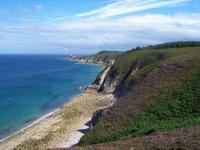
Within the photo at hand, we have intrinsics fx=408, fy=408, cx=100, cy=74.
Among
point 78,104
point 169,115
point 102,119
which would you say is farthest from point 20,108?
point 169,115

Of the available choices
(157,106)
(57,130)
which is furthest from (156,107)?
(57,130)

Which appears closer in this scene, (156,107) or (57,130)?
(156,107)

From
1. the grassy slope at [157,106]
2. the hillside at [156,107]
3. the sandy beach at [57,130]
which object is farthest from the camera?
the sandy beach at [57,130]

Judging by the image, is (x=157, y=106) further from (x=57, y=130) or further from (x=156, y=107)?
(x=57, y=130)

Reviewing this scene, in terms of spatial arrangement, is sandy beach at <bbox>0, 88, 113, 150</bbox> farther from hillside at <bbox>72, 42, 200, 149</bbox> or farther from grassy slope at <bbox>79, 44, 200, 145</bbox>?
grassy slope at <bbox>79, 44, 200, 145</bbox>

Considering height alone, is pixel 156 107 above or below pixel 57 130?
above

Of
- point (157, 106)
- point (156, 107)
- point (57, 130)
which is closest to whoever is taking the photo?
point (156, 107)

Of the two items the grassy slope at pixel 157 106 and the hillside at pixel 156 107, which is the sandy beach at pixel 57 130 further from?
the grassy slope at pixel 157 106

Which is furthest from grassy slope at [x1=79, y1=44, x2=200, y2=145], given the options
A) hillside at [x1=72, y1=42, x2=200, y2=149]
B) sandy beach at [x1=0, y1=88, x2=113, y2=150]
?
sandy beach at [x1=0, y1=88, x2=113, y2=150]

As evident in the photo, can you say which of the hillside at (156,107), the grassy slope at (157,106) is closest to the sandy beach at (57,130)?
the hillside at (156,107)
